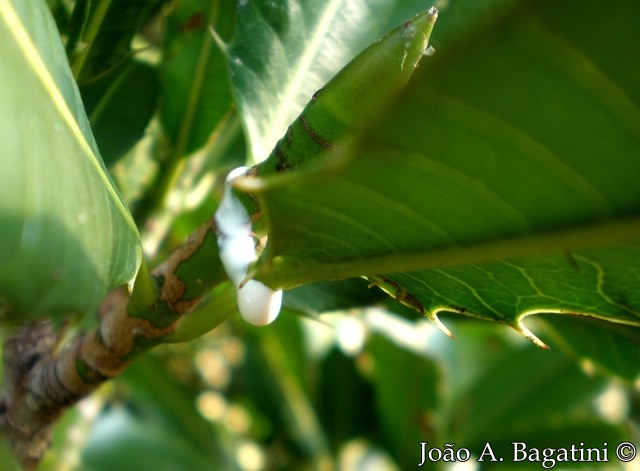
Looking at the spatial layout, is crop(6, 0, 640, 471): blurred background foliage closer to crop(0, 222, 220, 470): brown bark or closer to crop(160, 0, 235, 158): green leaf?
crop(160, 0, 235, 158): green leaf

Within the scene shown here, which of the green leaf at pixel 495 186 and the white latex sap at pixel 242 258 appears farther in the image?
the white latex sap at pixel 242 258

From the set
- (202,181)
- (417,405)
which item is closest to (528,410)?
(417,405)

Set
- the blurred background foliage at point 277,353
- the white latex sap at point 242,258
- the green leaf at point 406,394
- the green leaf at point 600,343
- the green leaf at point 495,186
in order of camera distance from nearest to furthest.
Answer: the green leaf at point 495,186 → the white latex sap at point 242,258 → the blurred background foliage at point 277,353 → the green leaf at point 600,343 → the green leaf at point 406,394

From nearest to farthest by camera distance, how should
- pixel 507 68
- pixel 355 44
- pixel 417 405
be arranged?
pixel 507 68 → pixel 355 44 → pixel 417 405

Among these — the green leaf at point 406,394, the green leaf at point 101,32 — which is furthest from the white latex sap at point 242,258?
the green leaf at point 406,394

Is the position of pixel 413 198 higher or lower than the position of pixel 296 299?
higher

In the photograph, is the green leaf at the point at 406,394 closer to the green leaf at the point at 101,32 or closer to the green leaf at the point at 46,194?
the green leaf at the point at 101,32

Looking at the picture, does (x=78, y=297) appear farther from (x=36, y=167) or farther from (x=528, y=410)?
(x=528, y=410)
